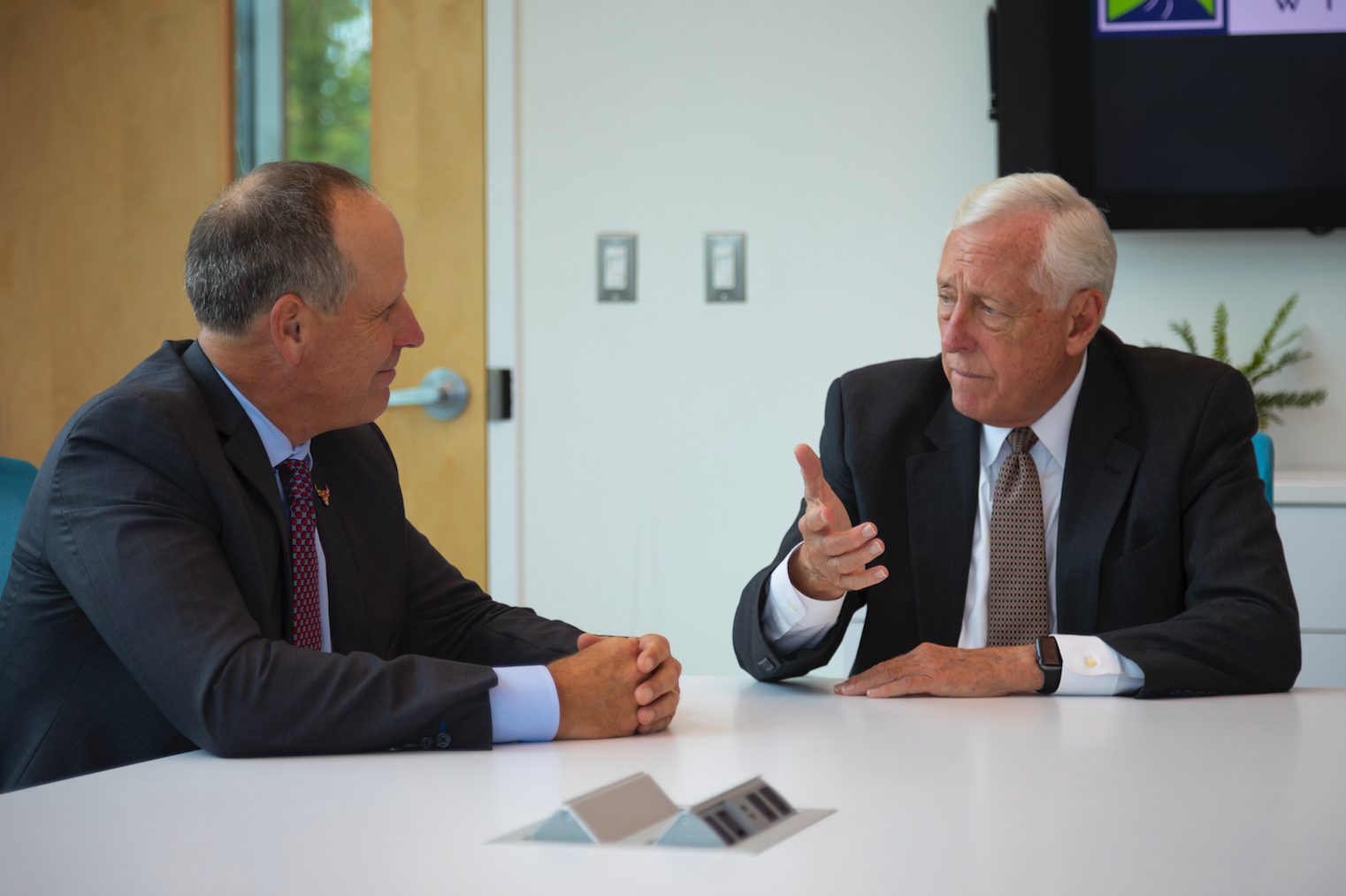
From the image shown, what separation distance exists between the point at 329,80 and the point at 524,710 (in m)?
2.25

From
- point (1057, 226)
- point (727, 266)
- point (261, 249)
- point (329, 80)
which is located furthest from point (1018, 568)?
point (329, 80)

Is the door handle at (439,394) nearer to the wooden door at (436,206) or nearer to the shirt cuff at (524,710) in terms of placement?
the wooden door at (436,206)

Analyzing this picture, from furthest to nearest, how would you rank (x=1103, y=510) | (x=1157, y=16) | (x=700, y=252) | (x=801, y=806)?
1. (x=700, y=252)
2. (x=1157, y=16)
3. (x=1103, y=510)
4. (x=801, y=806)

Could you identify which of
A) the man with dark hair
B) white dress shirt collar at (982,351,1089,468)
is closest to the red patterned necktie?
the man with dark hair

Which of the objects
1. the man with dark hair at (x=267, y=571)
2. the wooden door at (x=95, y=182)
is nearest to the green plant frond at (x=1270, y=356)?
the man with dark hair at (x=267, y=571)

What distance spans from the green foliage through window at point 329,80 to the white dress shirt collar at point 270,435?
1.59 m

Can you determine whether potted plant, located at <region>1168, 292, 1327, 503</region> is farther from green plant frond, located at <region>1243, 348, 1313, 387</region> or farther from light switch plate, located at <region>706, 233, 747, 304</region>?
light switch plate, located at <region>706, 233, 747, 304</region>

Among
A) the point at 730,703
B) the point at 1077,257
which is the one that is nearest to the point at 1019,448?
the point at 1077,257

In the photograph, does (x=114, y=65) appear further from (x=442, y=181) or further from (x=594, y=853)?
(x=594, y=853)

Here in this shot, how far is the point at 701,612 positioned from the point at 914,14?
1.59 meters

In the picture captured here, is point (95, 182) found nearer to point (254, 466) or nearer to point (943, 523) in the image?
point (254, 466)

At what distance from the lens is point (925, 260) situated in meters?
2.80

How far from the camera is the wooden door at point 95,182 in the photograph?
9.39 feet

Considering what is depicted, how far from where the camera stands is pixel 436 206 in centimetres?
283
